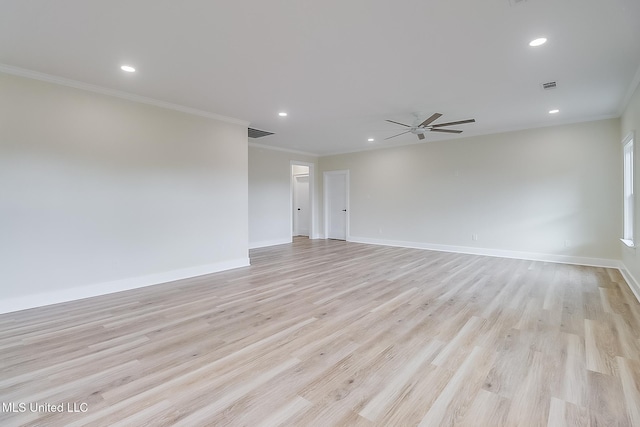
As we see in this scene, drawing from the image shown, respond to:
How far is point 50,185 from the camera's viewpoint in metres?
3.38

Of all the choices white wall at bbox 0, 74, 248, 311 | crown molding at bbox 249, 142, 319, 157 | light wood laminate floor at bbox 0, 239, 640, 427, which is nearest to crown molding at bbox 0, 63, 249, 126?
white wall at bbox 0, 74, 248, 311

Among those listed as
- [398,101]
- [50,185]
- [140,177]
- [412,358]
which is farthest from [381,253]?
[50,185]

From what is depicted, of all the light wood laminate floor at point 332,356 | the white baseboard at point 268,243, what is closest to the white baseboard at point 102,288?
the light wood laminate floor at point 332,356

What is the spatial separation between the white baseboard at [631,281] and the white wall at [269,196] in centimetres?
667

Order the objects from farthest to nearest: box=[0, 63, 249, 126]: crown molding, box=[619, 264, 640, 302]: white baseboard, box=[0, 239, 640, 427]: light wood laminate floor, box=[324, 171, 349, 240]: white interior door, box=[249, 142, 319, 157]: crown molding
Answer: box=[324, 171, 349, 240]: white interior door → box=[249, 142, 319, 157]: crown molding → box=[619, 264, 640, 302]: white baseboard → box=[0, 63, 249, 126]: crown molding → box=[0, 239, 640, 427]: light wood laminate floor

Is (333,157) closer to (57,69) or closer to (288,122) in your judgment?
(288,122)

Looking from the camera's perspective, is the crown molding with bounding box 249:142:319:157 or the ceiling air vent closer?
the ceiling air vent

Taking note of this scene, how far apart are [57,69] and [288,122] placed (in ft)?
10.3

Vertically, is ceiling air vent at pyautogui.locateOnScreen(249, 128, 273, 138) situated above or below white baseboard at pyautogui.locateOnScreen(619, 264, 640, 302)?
above

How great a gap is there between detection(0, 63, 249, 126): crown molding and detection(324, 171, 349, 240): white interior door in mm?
4279

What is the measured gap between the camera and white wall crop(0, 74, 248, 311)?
3.19 metres

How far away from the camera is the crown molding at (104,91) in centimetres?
315

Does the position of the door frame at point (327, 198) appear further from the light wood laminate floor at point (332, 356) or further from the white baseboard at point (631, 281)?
the white baseboard at point (631, 281)

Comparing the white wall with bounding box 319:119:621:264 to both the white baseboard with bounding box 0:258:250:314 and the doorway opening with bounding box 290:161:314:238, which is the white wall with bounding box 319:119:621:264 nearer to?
the doorway opening with bounding box 290:161:314:238
